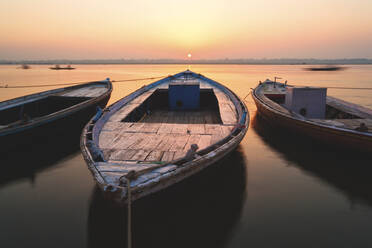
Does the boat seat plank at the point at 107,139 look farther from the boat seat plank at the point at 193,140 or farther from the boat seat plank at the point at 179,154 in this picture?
the boat seat plank at the point at 193,140

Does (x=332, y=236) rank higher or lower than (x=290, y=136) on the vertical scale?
lower

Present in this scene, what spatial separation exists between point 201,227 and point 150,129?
122 inches

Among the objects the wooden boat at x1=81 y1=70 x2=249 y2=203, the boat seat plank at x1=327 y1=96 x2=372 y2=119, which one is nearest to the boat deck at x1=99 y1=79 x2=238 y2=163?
the wooden boat at x1=81 y1=70 x2=249 y2=203

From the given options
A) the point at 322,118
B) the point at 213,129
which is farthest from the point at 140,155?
the point at 322,118

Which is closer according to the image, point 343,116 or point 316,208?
point 316,208

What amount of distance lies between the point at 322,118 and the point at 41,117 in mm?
12796

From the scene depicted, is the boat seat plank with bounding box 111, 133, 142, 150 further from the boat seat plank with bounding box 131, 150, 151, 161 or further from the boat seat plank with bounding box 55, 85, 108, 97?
the boat seat plank with bounding box 55, 85, 108, 97

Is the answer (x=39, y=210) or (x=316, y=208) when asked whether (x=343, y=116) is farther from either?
(x=39, y=210)

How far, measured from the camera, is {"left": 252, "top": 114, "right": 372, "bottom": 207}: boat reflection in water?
766 centimetres

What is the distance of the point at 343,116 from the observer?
11.6m

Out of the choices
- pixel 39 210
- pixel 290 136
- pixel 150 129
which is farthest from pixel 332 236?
pixel 39 210

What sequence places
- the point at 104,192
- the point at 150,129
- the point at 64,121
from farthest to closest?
1. the point at 64,121
2. the point at 150,129
3. the point at 104,192

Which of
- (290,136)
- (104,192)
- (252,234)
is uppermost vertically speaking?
(104,192)

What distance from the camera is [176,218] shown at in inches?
Result: 234
